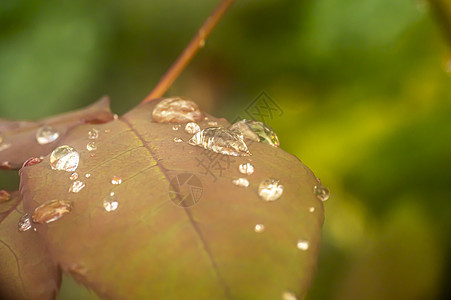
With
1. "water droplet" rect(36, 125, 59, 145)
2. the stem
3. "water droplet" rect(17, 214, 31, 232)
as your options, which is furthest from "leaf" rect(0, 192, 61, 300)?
the stem

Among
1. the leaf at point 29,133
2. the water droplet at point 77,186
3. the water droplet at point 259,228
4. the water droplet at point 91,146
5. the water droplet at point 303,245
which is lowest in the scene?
the leaf at point 29,133

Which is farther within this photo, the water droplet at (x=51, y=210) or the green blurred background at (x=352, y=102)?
the green blurred background at (x=352, y=102)

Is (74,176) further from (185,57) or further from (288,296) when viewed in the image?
(185,57)

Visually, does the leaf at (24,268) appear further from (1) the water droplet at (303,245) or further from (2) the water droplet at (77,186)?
(1) the water droplet at (303,245)

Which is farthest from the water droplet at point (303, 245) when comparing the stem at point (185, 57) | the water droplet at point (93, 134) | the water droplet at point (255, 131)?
the stem at point (185, 57)

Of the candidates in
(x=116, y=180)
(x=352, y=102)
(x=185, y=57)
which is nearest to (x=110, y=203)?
(x=116, y=180)

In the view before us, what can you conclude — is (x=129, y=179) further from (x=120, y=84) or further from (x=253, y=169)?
(x=120, y=84)

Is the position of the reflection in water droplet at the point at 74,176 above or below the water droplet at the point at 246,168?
below

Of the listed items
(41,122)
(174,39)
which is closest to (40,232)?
(41,122)
